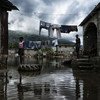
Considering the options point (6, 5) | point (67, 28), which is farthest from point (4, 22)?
point (67, 28)

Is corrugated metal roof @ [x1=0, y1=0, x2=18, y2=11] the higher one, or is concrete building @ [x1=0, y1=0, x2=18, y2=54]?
corrugated metal roof @ [x1=0, y1=0, x2=18, y2=11]

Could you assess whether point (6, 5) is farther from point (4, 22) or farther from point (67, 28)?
point (67, 28)

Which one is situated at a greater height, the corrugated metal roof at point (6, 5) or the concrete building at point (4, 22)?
the corrugated metal roof at point (6, 5)

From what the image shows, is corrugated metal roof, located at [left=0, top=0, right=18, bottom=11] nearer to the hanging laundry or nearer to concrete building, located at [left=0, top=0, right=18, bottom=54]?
concrete building, located at [left=0, top=0, right=18, bottom=54]

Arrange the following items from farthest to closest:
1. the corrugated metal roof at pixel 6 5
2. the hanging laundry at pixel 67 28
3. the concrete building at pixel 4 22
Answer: the hanging laundry at pixel 67 28, the concrete building at pixel 4 22, the corrugated metal roof at pixel 6 5

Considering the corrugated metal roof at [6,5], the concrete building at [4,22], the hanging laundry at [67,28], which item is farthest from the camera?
the hanging laundry at [67,28]

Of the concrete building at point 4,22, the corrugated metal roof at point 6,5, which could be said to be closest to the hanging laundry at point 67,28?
the concrete building at point 4,22

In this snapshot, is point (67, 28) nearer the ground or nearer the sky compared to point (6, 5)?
nearer the sky

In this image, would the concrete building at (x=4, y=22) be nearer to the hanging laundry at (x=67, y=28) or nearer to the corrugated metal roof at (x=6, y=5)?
the corrugated metal roof at (x=6, y=5)

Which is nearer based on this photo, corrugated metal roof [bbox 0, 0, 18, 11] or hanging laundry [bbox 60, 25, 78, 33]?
corrugated metal roof [bbox 0, 0, 18, 11]

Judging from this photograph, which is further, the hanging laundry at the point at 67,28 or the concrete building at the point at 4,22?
the hanging laundry at the point at 67,28

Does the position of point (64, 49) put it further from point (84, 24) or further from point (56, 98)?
point (56, 98)

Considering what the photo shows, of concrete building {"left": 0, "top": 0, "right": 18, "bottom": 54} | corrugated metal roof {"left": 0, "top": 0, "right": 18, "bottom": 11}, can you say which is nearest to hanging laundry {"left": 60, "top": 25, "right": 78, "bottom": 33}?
concrete building {"left": 0, "top": 0, "right": 18, "bottom": 54}

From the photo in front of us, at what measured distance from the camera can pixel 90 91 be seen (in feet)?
39.2
